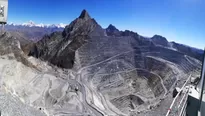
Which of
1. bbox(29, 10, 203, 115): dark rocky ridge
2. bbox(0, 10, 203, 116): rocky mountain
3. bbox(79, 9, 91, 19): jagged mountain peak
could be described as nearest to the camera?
bbox(0, 10, 203, 116): rocky mountain

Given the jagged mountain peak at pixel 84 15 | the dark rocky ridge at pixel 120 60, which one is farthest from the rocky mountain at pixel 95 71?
the jagged mountain peak at pixel 84 15

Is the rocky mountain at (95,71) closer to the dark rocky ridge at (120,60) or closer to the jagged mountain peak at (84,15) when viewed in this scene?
A: the dark rocky ridge at (120,60)

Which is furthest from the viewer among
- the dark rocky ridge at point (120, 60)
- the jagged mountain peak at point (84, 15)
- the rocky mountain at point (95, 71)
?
the jagged mountain peak at point (84, 15)

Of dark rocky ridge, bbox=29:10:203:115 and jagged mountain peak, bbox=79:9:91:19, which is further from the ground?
jagged mountain peak, bbox=79:9:91:19

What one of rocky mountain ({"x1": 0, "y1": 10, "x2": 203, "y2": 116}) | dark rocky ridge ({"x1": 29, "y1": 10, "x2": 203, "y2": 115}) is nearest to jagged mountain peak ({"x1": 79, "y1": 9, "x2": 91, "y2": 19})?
dark rocky ridge ({"x1": 29, "y1": 10, "x2": 203, "y2": 115})

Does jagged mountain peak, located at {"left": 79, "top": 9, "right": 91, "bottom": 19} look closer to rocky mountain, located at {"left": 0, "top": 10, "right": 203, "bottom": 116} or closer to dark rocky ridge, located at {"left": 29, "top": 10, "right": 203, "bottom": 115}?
dark rocky ridge, located at {"left": 29, "top": 10, "right": 203, "bottom": 115}

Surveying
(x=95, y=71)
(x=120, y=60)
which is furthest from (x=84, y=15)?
(x=95, y=71)

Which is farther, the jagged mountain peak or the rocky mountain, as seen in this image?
the jagged mountain peak

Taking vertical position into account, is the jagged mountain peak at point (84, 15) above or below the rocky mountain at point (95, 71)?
above

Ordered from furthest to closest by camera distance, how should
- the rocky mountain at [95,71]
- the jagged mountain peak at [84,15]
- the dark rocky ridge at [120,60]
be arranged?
the jagged mountain peak at [84,15]
the dark rocky ridge at [120,60]
the rocky mountain at [95,71]

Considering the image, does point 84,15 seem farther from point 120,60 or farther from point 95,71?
point 95,71
